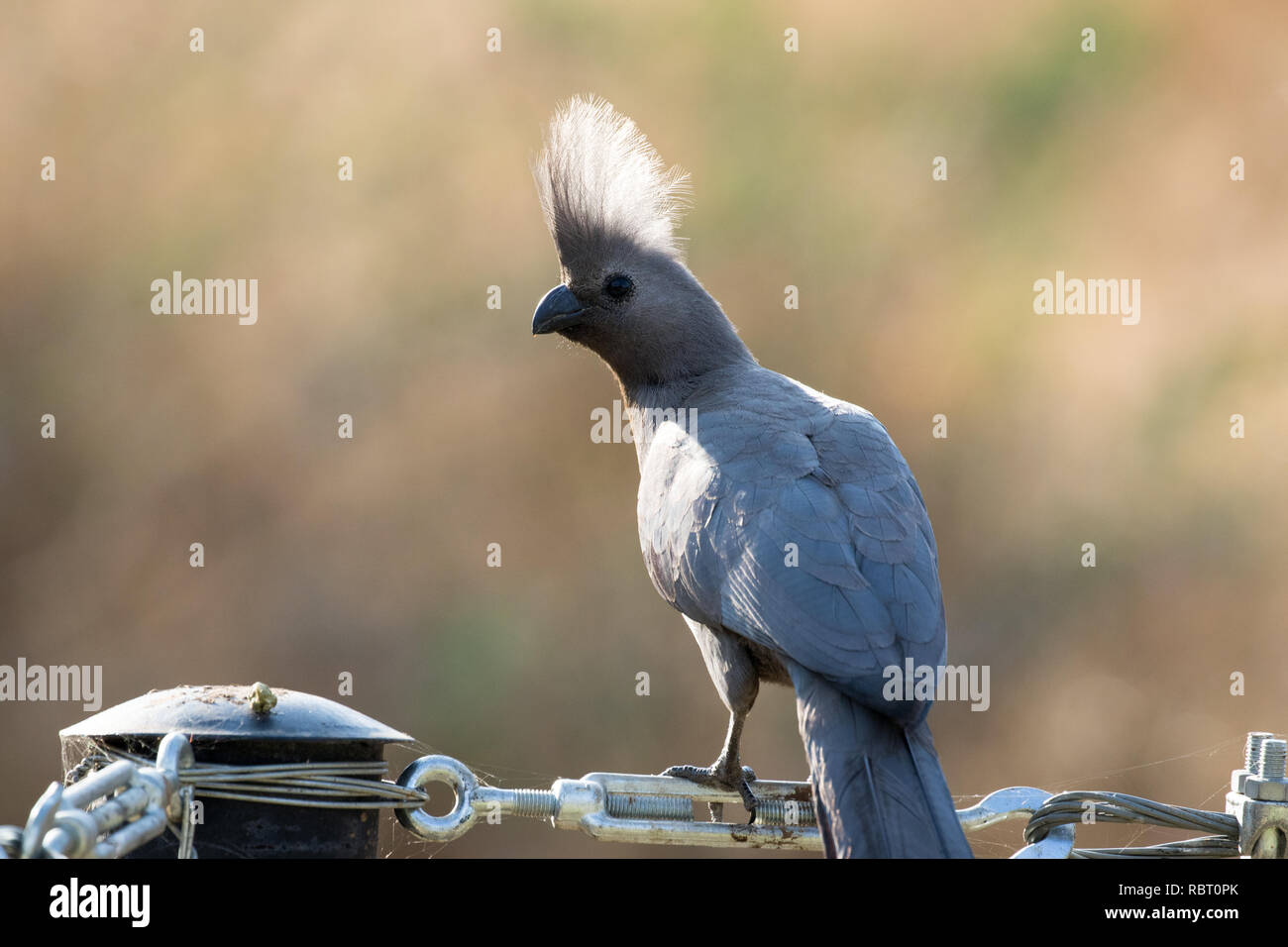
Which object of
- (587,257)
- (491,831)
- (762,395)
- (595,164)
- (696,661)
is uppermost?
(595,164)

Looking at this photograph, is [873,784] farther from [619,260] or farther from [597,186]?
[597,186]

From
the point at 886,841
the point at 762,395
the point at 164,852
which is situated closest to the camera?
the point at 164,852

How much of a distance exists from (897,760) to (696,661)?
6.95 m

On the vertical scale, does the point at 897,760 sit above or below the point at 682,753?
Answer: above

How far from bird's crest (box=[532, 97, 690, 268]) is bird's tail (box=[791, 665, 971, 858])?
2465 mm

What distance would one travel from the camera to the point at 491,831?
991 centimetres

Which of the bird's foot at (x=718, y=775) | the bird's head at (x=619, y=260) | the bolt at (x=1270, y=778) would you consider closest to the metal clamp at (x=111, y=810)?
the bird's foot at (x=718, y=775)

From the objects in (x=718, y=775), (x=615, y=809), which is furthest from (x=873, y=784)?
(x=718, y=775)

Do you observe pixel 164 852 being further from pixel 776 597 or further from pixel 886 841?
pixel 776 597

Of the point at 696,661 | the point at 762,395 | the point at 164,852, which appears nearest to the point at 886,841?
the point at 164,852

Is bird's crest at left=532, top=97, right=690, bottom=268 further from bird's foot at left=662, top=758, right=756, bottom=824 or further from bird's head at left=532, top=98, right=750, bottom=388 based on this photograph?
bird's foot at left=662, top=758, right=756, bottom=824

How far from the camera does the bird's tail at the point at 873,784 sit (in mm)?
2850

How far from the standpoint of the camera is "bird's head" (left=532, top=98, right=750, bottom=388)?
5.15 m

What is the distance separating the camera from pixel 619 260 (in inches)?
206
